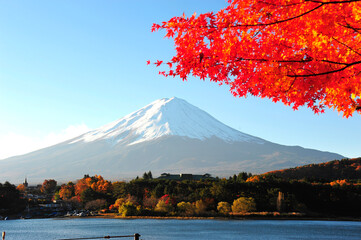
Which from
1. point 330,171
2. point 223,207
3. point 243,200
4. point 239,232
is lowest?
point 239,232

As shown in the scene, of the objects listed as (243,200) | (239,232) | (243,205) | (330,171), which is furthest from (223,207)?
(330,171)

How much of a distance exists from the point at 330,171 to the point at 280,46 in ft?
368

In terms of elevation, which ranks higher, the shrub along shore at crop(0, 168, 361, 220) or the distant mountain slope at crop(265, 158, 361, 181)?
the distant mountain slope at crop(265, 158, 361, 181)

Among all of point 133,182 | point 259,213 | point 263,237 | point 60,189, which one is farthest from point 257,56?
point 60,189

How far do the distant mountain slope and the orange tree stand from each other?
10375cm

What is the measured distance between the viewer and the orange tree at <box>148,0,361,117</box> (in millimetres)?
7352

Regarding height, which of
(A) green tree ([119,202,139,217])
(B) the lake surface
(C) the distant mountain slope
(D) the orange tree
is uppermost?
(C) the distant mountain slope

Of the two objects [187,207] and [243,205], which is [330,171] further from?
[187,207]

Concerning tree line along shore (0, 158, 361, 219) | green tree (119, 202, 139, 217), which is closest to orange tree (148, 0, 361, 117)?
tree line along shore (0, 158, 361, 219)

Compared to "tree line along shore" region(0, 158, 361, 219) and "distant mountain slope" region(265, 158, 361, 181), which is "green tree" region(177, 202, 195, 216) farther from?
"distant mountain slope" region(265, 158, 361, 181)

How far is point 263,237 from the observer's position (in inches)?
1929

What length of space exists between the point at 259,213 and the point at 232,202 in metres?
5.60

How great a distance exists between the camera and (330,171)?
113125 millimetres

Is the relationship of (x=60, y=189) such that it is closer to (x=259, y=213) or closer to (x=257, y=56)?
(x=259, y=213)
